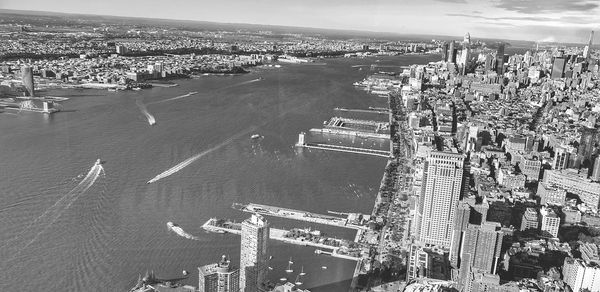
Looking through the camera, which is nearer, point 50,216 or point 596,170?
point 50,216

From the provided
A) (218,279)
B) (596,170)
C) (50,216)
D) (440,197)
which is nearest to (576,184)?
(596,170)

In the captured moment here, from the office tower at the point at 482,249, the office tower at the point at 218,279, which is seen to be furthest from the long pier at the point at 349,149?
the office tower at the point at 218,279

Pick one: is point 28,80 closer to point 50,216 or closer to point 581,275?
point 50,216

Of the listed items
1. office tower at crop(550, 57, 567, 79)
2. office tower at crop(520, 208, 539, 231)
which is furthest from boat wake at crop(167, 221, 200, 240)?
office tower at crop(550, 57, 567, 79)

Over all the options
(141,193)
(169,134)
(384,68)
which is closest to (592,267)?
(141,193)

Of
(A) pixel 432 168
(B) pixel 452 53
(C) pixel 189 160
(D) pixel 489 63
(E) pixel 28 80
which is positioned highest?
(B) pixel 452 53

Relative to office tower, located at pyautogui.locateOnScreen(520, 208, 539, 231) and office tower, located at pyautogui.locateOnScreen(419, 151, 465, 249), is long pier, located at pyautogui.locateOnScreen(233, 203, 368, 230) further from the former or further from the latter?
office tower, located at pyautogui.locateOnScreen(520, 208, 539, 231)

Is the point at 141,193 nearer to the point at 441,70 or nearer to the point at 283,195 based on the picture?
the point at 283,195

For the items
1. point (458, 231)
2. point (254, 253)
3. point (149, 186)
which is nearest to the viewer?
point (254, 253)
